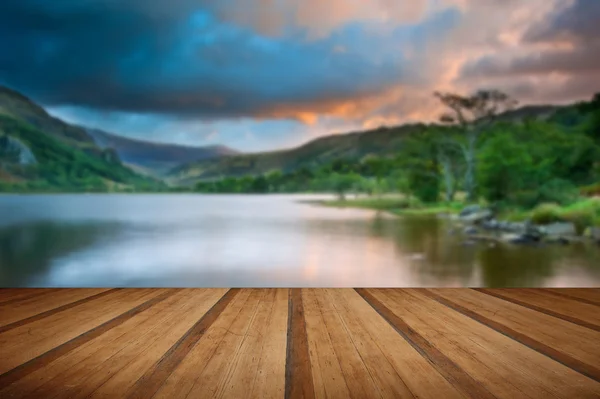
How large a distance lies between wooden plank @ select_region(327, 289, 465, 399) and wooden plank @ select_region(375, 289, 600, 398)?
150 mm

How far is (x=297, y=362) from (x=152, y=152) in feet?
17.1

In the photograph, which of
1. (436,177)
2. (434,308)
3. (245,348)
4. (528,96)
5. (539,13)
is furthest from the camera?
(436,177)

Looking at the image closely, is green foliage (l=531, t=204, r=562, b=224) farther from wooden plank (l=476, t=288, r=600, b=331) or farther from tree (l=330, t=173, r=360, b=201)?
tree (l=330, t=173, r=360, b=201)

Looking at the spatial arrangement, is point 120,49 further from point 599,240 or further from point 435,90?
point 599,240

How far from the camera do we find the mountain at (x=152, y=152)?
6.59 meters

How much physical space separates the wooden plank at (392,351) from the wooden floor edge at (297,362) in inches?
10.2

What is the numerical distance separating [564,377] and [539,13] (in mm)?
4793

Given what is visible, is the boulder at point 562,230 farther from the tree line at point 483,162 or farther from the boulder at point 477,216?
the boulder at point 477,216

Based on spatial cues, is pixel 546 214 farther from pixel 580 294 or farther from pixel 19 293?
pixel 19 293

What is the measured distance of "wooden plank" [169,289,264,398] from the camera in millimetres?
1788

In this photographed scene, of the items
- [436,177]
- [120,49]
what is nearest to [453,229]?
[436,177]

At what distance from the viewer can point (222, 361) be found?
6.89ft

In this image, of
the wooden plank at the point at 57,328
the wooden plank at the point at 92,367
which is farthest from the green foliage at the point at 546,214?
the wooden plank at the point at 92,367

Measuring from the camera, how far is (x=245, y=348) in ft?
7.48
